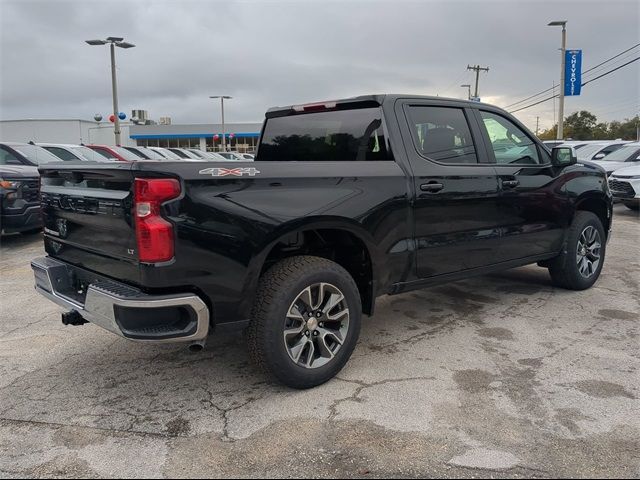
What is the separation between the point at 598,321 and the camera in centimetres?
475

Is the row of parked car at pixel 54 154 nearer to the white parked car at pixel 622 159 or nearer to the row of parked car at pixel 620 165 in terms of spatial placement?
the row of parked car at pixel 620 165

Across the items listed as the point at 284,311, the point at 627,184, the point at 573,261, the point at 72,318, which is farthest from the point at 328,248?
the point at 627,184

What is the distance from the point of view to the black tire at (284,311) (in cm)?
313

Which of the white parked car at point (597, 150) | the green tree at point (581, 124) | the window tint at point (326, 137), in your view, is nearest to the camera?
the window tint at point (326, 137)

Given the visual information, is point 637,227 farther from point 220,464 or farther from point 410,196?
point 220,464

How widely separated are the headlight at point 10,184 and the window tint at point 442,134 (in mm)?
6337

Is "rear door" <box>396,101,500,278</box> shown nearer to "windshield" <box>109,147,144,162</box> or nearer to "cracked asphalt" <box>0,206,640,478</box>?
"cracked asphalt" <box>0,206,640,478</box>

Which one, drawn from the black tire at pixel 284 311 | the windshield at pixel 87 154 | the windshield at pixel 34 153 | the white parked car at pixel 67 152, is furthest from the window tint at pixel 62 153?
the black tire at pixel 284 311

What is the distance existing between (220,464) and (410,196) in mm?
2196

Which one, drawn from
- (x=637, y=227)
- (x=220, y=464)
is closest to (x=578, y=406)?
(x=220, y=464)

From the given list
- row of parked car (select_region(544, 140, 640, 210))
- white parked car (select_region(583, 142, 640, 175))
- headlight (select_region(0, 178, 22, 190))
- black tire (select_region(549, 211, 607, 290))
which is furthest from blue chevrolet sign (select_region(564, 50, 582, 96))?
headlight (select_region(0, 178, 22, 190))

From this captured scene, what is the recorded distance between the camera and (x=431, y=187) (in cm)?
395

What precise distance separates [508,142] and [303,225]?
2.55m

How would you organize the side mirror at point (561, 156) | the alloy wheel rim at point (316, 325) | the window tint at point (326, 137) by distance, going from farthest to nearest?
1. the side mirror at point (561, 156)
2. the window tint at point (326, 137)
3. the alloy wheel rim at point (316, 325)
